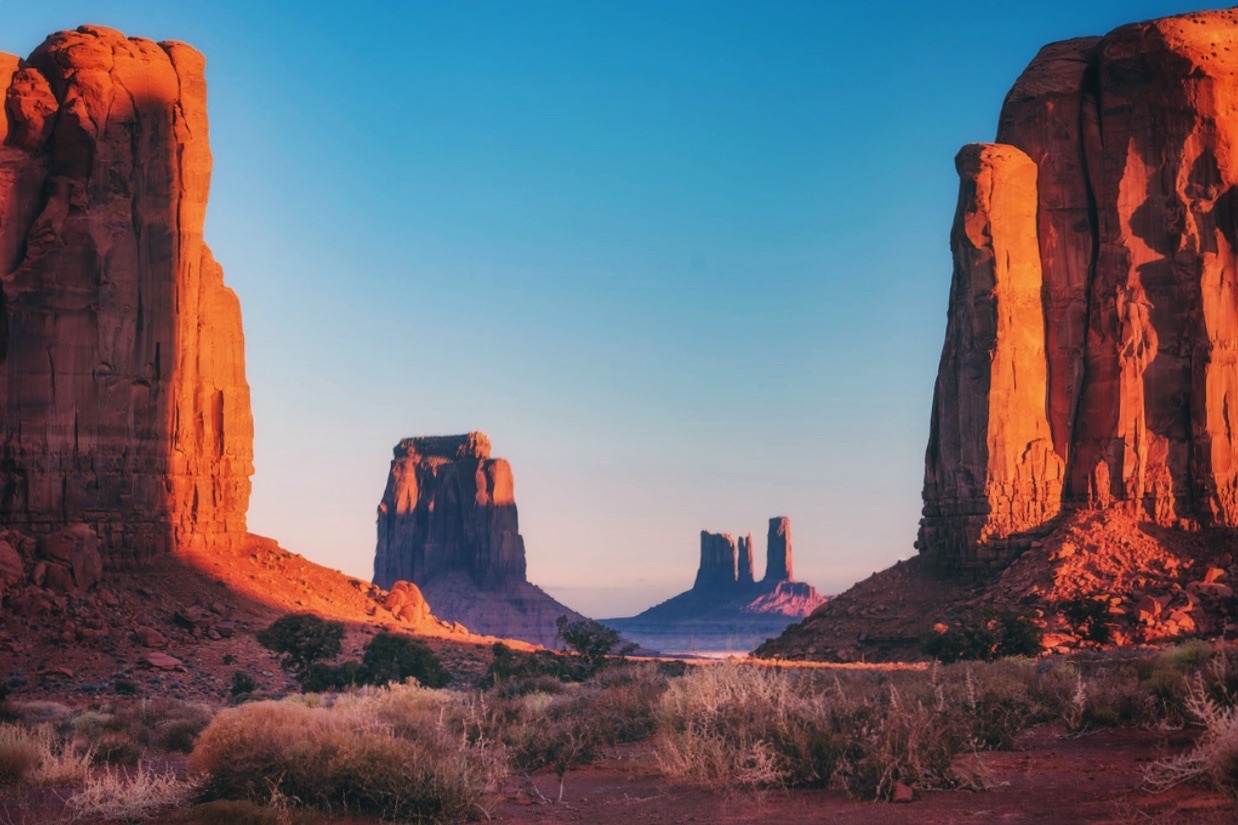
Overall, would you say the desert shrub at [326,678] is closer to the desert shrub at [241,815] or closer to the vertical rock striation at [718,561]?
the desert shrub at [241,815]

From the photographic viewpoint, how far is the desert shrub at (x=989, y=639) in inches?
1281

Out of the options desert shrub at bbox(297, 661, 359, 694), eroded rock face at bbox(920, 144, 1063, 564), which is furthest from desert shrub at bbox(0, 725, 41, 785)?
eroded rock face at bbox(920, 144, 1063, 564)

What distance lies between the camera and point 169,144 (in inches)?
1654

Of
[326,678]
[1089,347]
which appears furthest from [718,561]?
[326,678]

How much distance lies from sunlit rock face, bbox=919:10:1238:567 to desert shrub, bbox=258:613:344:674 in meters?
21.4

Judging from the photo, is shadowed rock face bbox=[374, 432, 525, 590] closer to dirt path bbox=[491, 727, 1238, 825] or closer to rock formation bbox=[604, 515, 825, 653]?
rock formation bbox=[604, 515, 825, 653]

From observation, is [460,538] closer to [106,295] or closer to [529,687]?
[106,295]

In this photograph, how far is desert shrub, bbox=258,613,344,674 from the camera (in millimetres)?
34438

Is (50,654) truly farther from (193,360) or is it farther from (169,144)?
(169,144)

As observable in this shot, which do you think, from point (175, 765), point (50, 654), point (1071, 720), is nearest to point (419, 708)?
point (175, 765)

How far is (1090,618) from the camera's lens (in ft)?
112

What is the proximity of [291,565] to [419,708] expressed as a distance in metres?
32.5

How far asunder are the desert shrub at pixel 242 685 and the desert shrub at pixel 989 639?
18378 mm

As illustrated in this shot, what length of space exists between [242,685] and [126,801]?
20.3 meters
